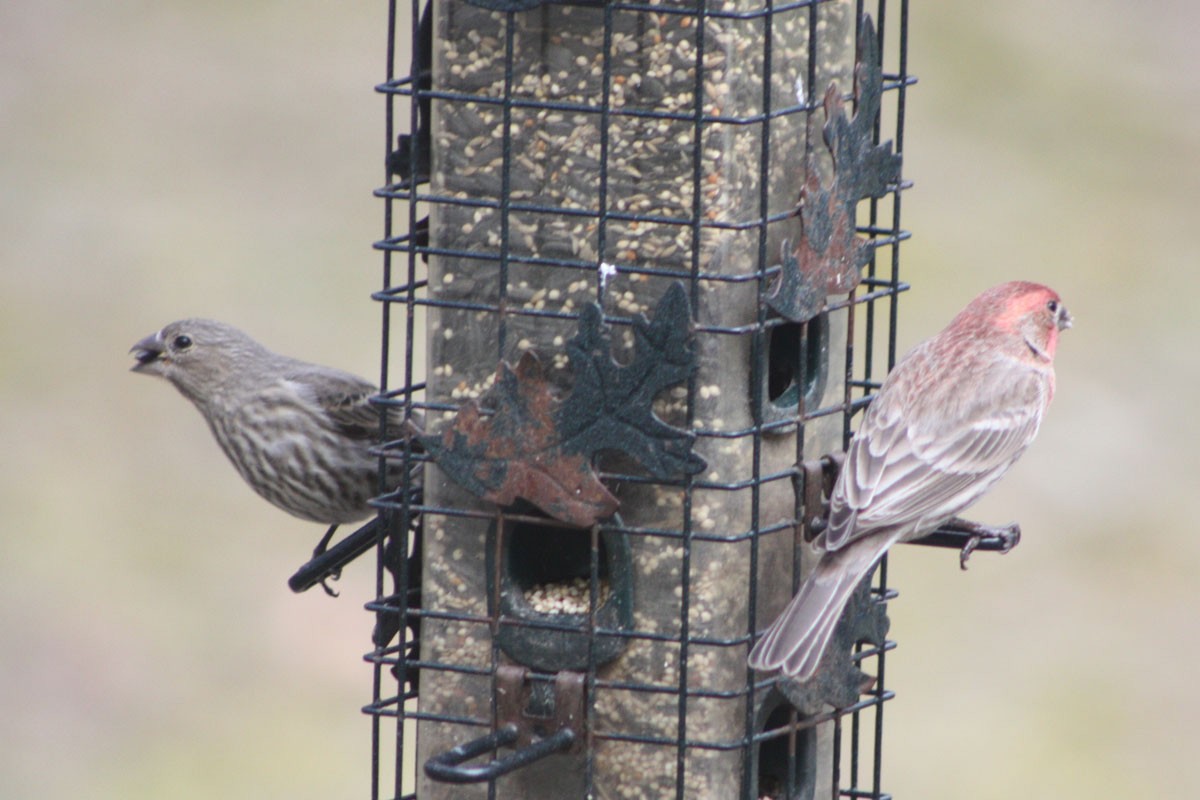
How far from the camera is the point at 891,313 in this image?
7707mm

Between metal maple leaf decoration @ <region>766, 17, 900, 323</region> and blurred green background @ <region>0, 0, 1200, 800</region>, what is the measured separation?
4637 mm

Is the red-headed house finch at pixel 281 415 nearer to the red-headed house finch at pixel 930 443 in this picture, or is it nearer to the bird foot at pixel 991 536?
the red-headed house finch at pixel 930 443

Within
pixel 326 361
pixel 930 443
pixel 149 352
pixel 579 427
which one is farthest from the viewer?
pixel 326 361

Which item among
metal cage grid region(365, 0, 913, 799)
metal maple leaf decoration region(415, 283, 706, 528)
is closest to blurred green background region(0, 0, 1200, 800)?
metal cage grid region(365, 0, 913, 799)

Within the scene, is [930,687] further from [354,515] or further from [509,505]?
[509,505]

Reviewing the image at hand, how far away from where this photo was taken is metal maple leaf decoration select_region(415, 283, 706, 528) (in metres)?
6.70

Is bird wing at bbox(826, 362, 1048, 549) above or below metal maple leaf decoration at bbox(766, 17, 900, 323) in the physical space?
below

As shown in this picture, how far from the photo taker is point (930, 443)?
784 cm

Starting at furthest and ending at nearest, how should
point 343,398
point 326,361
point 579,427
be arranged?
point 326,361, point 343,398, point 579,427

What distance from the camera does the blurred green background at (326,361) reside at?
11.7 metres

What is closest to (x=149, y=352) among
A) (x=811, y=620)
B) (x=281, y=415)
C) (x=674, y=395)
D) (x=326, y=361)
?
(x=281, y=415)

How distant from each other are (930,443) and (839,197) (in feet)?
3.32

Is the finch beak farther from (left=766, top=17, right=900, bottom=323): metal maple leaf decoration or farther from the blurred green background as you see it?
the blurred green background

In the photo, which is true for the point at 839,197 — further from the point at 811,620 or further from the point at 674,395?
the point at 811,620
